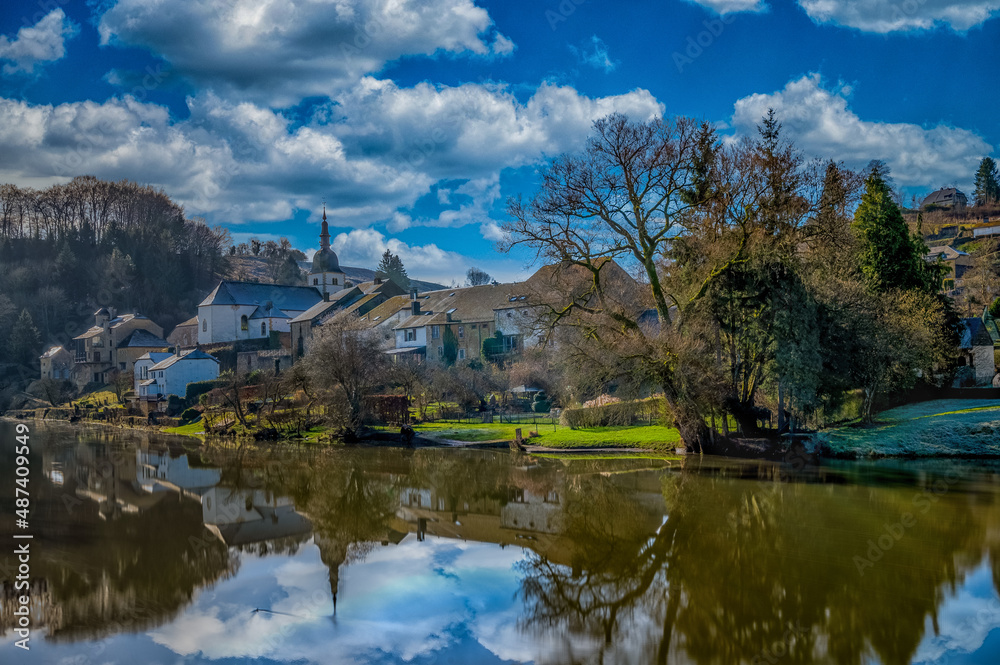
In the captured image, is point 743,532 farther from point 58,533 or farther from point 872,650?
point 58,533

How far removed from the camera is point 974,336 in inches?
1281

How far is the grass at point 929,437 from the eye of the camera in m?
21.9

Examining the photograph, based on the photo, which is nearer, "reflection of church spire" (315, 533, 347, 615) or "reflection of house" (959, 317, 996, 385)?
"reflection of church spire" (315, 533, 347, 615)

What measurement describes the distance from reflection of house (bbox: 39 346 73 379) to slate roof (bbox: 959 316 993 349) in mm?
79774

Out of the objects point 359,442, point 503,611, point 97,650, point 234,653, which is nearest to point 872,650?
point 503,611

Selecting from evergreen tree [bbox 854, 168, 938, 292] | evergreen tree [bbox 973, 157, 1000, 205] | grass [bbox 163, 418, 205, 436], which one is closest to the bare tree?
grass [bbox 163, 418, 205, 436]

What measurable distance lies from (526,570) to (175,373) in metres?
50.7

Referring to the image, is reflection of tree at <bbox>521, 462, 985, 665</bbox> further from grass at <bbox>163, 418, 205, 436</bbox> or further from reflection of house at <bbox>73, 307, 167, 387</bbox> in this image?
reflection of house at <bbox>73, 307, 167, 387</bbox>

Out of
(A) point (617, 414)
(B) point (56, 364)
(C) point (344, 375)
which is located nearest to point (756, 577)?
(A) point (617, 414)

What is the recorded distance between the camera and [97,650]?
8109 mm

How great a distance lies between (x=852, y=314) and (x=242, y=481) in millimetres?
20806

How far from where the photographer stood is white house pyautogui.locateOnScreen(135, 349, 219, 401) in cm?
5425

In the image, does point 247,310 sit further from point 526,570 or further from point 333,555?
point 526,570

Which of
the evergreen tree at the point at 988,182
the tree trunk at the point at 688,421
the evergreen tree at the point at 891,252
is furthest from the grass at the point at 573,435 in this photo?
the evergreen tree at the point at 988,182
